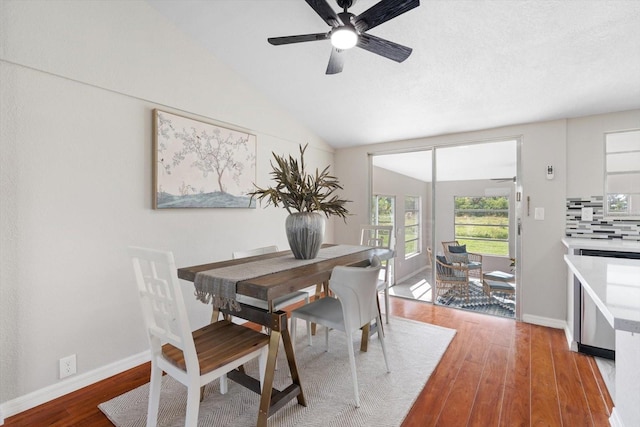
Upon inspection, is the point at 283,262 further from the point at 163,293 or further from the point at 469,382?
the point at 469,382

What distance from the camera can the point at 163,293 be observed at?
1.47 meters

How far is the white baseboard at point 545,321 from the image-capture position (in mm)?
3064

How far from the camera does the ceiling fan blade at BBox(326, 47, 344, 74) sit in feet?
6.65

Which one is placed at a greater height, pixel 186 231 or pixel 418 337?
pixel 186 231

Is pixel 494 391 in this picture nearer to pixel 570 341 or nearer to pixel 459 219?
pixel 570 341

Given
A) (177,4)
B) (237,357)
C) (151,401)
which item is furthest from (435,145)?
(151,401)

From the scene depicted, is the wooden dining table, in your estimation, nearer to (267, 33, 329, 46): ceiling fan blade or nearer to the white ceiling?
(267, 33, 329, 46): ceiling fan blade

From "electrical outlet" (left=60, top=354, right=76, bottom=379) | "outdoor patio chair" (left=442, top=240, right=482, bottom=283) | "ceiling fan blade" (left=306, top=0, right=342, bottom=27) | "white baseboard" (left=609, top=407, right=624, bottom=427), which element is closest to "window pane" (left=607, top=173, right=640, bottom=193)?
"outdoor patio chair" (left=442, top=240, right=482, bottom=283)

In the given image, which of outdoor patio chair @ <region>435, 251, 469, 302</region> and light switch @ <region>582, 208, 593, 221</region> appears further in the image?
outdoor patio chair @ <region>435, 251, 469, 302</region>

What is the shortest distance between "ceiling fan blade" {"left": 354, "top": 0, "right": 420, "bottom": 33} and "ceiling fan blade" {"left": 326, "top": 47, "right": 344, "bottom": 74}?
0.93ft

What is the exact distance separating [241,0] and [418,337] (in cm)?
321

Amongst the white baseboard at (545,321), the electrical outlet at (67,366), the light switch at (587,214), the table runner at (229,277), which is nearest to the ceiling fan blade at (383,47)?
the table runner at (229,277)

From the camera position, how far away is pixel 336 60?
2.11 metres

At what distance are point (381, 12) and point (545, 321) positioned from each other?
133 inches
